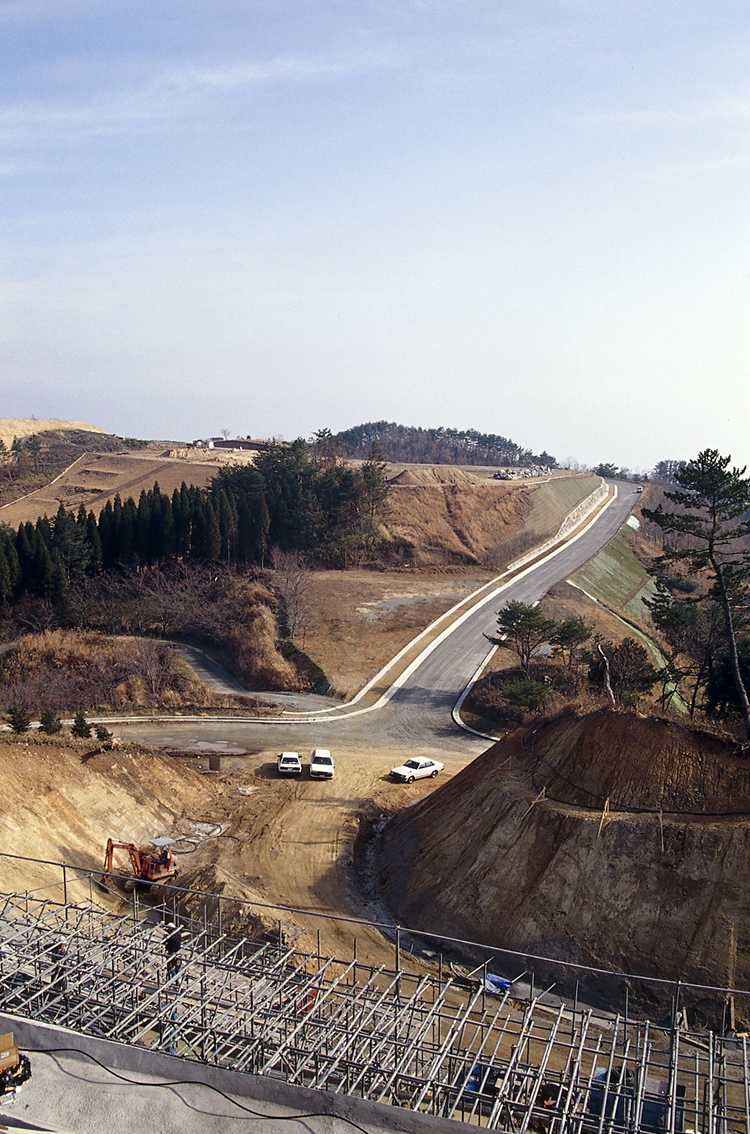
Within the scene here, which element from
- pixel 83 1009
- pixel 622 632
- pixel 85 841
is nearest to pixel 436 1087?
pixel 83 1009

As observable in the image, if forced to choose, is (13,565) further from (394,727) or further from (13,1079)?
(13,1079)

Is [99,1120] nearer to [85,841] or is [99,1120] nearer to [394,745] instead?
[85,841]

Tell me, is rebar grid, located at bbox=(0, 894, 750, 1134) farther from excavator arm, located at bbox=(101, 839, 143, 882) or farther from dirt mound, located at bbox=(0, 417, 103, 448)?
dirt mound, located at bbox=(0, 417, 103, 448)

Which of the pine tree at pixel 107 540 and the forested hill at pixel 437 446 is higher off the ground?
the forested hill at pixel 437 446

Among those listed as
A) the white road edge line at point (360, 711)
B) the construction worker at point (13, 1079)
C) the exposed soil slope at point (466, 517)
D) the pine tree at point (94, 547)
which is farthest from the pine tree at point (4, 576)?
the construction worker at point (13, 1079)

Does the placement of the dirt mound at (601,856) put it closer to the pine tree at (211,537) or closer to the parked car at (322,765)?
the parked car at (322,765)

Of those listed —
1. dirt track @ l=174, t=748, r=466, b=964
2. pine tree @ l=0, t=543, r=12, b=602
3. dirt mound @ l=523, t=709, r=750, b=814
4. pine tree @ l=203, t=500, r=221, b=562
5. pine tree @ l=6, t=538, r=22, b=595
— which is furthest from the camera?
pine tree @ l=203, t=500, r=221, b=562

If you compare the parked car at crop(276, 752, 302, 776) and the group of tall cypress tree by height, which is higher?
the group of tall cypress tree

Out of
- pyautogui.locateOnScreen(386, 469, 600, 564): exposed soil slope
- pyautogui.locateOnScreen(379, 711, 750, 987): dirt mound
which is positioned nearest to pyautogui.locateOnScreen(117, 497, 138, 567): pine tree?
pyautogui.locateOnScreen(386, 469, 600, 564): exposed soil slope
